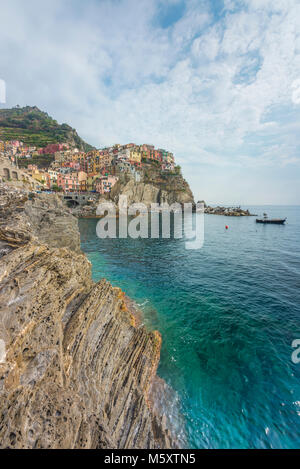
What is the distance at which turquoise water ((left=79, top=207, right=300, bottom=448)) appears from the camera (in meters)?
7.72

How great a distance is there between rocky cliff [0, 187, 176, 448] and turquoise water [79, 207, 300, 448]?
1.92 meters

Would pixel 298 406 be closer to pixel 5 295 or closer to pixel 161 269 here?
pixel 5 295

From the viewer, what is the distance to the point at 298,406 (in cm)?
820

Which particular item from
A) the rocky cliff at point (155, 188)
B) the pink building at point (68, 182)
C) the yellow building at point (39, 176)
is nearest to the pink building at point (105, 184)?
the rocky cliff at point (155, 188)

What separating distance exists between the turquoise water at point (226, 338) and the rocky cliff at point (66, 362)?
1919mm

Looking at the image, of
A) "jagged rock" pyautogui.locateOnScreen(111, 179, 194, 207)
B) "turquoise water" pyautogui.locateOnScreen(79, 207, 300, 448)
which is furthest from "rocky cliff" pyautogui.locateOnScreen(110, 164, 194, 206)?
"turquoise water" pyautogui.locateOnScreen(79, 207, 300, 448)

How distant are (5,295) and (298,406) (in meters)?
14.2

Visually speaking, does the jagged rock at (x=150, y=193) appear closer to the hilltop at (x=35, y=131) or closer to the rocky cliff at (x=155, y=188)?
the rocky cliff at (x=155, y=188)

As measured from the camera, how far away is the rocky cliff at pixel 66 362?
4.89m

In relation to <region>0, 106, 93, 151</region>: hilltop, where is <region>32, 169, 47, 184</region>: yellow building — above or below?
below

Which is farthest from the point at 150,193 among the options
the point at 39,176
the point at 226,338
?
the point at 226,338

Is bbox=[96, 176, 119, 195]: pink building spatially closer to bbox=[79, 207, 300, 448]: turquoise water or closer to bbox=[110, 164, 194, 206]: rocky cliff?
bbox=[110, 164, 194, 206]: rocky cliff

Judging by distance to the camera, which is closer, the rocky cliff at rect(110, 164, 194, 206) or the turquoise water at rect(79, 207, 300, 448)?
the turquoise water at rect(79, 207, 300, 448)

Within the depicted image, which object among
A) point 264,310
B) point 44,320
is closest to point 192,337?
point 264,310
